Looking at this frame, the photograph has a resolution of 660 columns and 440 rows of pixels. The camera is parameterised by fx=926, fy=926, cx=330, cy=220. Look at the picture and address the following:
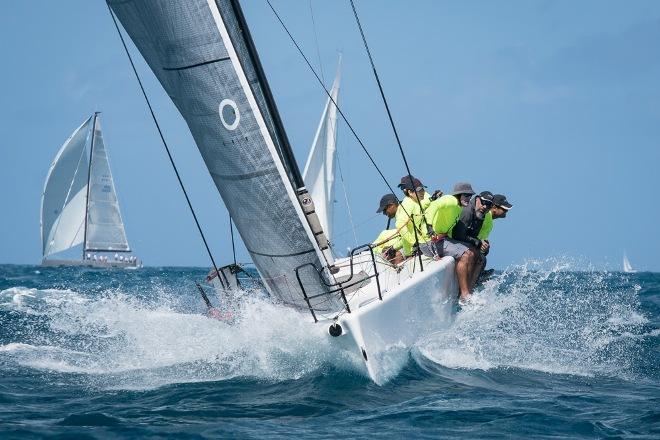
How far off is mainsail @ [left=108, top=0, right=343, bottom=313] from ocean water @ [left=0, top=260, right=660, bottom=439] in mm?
408

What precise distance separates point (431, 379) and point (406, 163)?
237 centimetres

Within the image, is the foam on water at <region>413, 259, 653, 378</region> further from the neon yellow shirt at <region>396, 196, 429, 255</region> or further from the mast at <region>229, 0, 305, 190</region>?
the mast at <region>229, 0, 305, 190</region>

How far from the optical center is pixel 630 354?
942 cm

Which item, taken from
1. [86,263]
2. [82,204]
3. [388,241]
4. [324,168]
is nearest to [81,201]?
[82,204]

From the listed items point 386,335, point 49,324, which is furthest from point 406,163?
point 49,324

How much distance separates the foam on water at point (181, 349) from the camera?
7.30 m

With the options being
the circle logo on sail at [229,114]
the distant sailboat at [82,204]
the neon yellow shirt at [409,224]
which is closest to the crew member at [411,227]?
the neon yellow shirt at [409,224]

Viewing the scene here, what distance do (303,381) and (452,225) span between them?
10.5 ft

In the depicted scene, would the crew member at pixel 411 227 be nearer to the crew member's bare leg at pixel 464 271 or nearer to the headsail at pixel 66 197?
the crew member's bare leg at pixel 464 271

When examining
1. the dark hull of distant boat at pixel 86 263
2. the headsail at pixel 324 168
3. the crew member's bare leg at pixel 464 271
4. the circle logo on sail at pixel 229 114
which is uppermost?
the dark hull of distant boat at pixel 86 263

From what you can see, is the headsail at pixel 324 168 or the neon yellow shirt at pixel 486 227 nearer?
the neon yellow shirt at pixel 486 227

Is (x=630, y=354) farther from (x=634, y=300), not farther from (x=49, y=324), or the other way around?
(x=634, y=300)

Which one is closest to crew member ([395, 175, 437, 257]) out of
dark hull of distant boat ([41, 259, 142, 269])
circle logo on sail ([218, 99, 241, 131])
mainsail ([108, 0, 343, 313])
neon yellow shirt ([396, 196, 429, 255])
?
neon yellow shirt ([396, 196, 429, 255])

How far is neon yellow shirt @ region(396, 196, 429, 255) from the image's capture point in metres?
9.56
